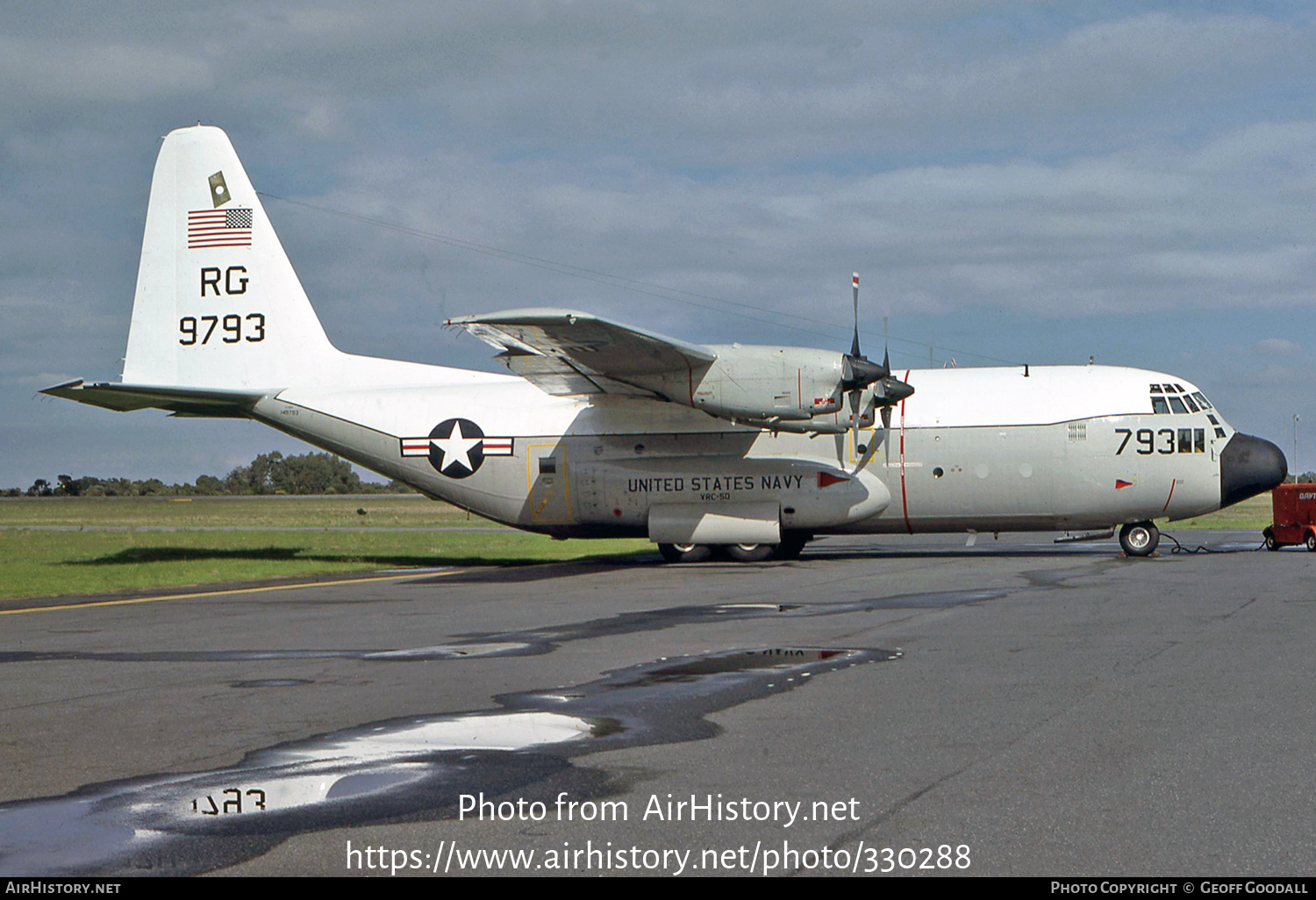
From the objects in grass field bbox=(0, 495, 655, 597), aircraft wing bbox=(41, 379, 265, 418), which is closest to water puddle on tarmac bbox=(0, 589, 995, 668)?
grass field bbox=(0, 495, 655, 597)

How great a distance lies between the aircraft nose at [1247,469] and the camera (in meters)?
24.1

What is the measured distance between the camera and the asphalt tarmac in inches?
196

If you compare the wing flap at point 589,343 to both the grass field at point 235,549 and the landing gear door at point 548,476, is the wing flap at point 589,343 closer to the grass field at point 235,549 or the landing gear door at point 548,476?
the landing gear door at point 548,476

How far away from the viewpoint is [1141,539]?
25062 millimetres

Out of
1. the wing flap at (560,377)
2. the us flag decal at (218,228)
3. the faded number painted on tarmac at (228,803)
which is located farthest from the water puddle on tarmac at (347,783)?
the us flag decal at (218,228)

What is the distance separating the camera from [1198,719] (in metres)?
7.53

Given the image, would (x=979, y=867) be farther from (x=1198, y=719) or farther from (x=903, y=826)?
(x=1198, y=719)

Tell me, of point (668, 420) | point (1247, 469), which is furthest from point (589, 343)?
point (1247, 469)

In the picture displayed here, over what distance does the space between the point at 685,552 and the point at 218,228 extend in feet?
43.5

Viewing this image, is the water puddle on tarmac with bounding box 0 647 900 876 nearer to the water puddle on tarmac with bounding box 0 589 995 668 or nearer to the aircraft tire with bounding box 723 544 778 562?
the water puddle on tarmac with bounding box 0 589 995 668

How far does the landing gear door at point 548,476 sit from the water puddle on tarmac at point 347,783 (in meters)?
16.9

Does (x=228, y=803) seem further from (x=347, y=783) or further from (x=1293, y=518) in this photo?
(x=1293, y=518)
